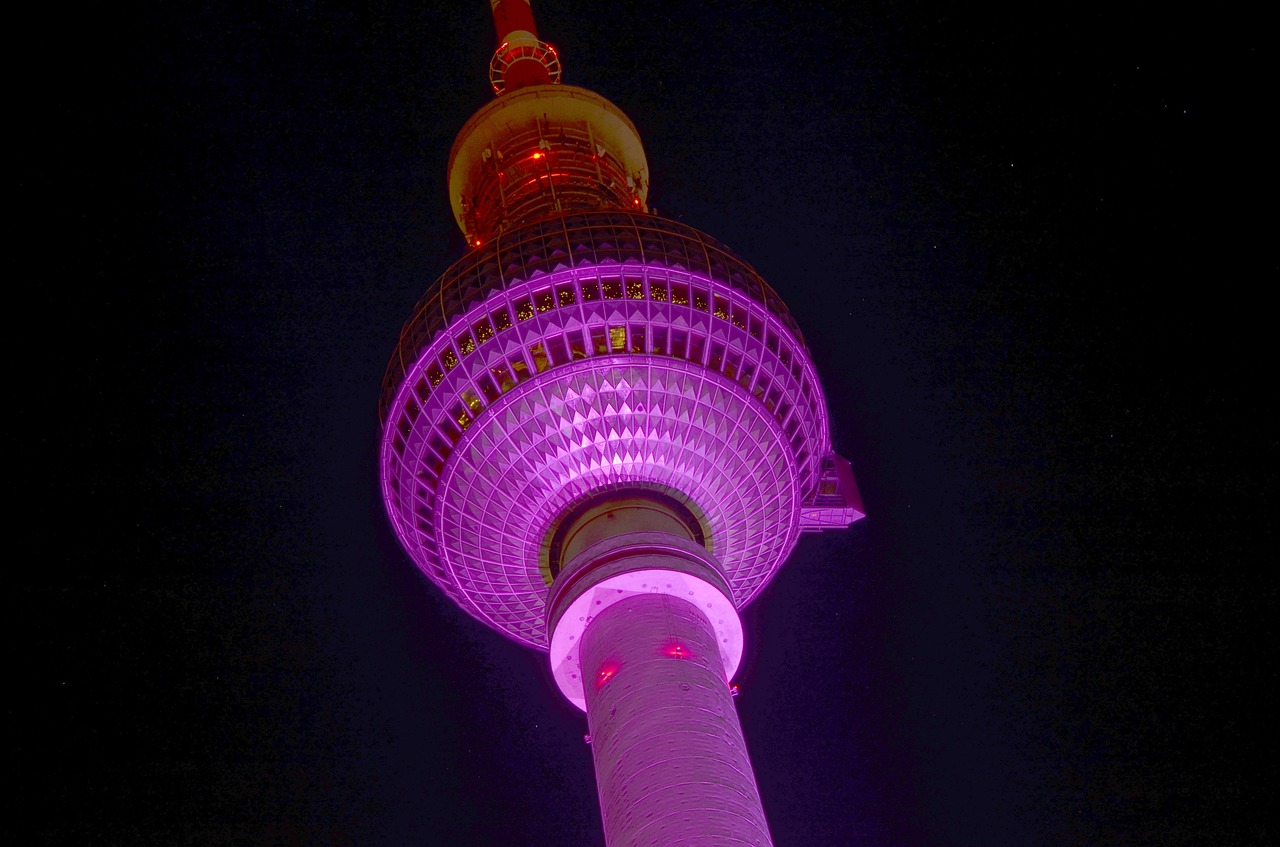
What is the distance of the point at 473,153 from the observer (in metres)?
24.5

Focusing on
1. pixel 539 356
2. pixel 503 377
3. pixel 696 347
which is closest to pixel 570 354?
pixel 539 356

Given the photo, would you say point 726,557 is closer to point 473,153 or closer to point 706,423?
point 706,423

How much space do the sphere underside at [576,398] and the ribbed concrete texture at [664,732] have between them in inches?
130

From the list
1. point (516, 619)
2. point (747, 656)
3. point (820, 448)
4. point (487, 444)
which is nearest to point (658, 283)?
point (487, 444)

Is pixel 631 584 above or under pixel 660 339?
under

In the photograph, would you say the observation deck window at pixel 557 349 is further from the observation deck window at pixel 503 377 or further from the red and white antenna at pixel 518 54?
the red and white antenna at pixel 518 54

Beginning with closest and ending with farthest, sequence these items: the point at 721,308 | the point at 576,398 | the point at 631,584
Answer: the point at 631,584
the point at 576,398
the point at 721,308

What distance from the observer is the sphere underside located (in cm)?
1719

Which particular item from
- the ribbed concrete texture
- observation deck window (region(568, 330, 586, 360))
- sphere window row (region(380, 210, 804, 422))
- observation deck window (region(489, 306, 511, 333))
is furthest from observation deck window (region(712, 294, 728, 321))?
the ribbed concrete texture

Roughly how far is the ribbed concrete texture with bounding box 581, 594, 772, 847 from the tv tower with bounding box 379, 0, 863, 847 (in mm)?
65

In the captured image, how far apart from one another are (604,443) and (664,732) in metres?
6.03

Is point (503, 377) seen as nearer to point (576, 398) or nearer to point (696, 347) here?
point (576, 398)

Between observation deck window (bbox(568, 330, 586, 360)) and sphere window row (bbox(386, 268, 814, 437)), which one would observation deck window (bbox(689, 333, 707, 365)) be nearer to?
sphere window row (bbox(386, 268, 814, 437))

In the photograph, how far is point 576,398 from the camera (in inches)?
671
